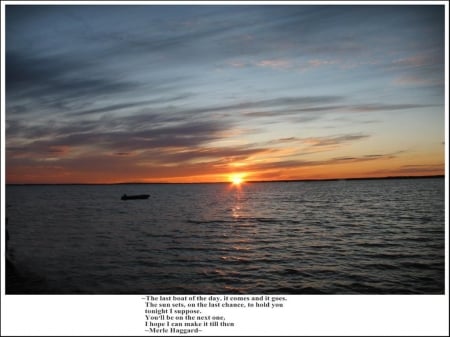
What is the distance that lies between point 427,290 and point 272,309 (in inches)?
308

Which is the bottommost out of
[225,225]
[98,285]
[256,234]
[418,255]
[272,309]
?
[272,309]

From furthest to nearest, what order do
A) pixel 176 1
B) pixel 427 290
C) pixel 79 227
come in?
pixel 79 227 → pixel 427 290 → pixel 176 1

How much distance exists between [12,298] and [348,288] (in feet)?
42.7

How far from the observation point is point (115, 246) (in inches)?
969

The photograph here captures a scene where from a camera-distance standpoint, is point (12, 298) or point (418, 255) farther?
point (418, 255)

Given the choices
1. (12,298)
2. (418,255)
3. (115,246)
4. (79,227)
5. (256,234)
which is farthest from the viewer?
(79,227)

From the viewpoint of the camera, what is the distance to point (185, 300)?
12141mm

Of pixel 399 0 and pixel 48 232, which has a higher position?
pixel 399 0

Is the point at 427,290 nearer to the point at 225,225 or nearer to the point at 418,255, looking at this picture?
the point at 418,255

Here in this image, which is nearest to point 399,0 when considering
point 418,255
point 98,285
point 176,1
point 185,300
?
point 176,1

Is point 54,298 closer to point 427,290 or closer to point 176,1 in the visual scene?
point 176,1

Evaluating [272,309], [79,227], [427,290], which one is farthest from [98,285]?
A: [79,227]

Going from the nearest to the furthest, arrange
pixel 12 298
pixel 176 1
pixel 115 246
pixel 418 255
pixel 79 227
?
pixel 12 298 < pixel 176 1 < pixel 418 255 < pixel 115 246 < pixel 79 227

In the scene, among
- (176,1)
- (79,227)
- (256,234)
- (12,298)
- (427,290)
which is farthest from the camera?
(79,227)
